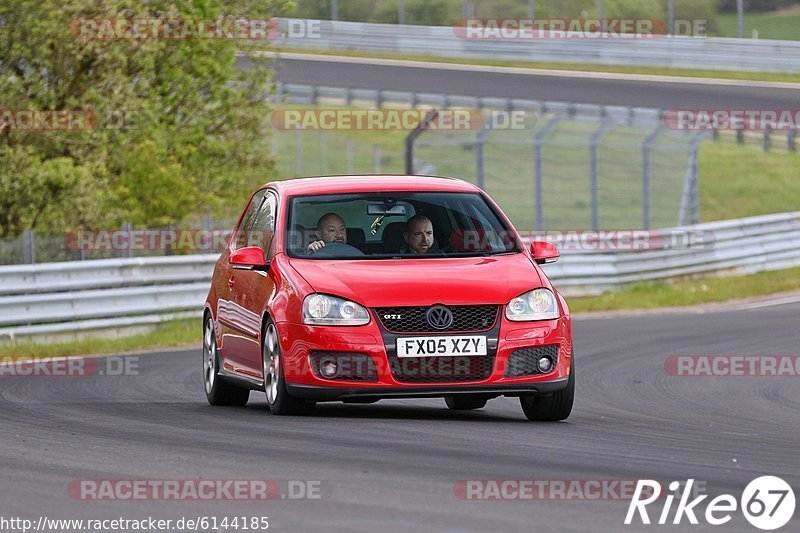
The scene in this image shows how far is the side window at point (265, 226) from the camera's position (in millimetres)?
11109

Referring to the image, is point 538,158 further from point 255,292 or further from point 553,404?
point 553,404

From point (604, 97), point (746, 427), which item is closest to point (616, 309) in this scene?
point (746, 427)

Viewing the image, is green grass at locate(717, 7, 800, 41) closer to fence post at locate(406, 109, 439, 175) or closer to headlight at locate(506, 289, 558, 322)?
fence post at locate(406, 109, 439, 175)

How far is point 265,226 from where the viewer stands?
11.3m

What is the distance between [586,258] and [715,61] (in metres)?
23.1

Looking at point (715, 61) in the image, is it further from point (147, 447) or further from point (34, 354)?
point (147, 447)

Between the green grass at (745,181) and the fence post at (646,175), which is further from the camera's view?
the green grass at (745,181)

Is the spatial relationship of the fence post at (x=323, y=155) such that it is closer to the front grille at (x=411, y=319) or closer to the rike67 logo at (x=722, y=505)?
the front grille at (x=411, y=319)

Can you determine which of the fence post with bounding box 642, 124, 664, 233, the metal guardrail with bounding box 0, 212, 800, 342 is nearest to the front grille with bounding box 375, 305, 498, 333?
the metal guardrail with bounding box 0, 212, 800, 342

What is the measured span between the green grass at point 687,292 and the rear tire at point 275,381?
13052mm

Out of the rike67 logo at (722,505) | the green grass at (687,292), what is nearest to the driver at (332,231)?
the rike67 logo at (722,505)

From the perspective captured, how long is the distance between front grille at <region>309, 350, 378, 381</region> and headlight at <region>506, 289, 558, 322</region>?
88cm

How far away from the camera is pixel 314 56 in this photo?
166 feet

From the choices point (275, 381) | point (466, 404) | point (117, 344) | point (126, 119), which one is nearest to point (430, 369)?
point (275, 381)
